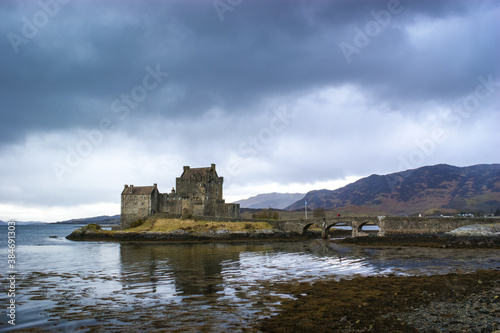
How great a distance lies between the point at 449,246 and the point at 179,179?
186 feet

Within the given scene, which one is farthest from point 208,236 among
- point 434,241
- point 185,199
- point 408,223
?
point 434,241

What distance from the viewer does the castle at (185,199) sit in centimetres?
7931

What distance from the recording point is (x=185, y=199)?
80.1 metres

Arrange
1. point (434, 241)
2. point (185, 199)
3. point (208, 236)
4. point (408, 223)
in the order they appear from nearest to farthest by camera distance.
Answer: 1. point (434, 241)
2. point (408, 223)
3. point (208, 236)
4. point (185, 199)

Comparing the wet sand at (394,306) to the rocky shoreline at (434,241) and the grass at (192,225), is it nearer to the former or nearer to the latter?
the rocky shoreline at (434,241)

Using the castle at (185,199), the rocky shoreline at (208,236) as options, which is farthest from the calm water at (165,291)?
the castle at (185,199)

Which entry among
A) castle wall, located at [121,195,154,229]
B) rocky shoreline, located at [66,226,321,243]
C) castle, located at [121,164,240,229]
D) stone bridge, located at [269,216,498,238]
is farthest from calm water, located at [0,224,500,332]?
castle wall, located at [121,195,154,229]

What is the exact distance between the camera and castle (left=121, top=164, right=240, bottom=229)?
7931cm

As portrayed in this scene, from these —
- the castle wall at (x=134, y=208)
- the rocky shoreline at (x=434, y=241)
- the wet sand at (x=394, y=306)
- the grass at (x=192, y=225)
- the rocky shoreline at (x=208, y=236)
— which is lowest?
the rocky shoreline at (x=434, y=241)

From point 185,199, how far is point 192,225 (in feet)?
35.3

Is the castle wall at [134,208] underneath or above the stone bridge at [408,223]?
above

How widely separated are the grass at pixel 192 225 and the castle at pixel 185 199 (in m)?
4.03

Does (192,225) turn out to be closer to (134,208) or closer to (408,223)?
(134,208)

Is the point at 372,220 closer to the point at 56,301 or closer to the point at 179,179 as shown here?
the point at 179,179
